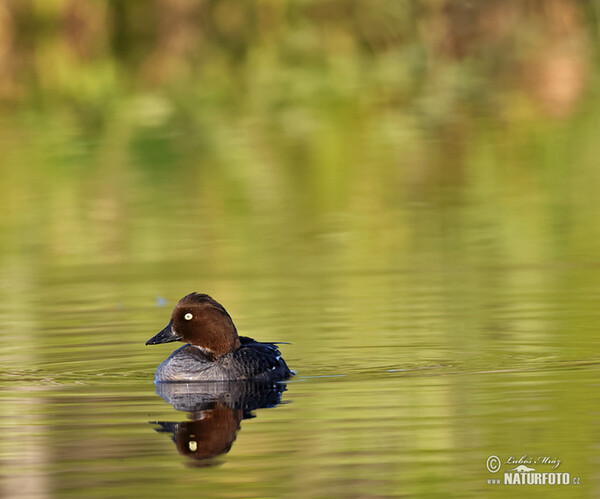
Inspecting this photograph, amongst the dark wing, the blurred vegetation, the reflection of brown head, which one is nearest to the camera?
the reflection of brown head

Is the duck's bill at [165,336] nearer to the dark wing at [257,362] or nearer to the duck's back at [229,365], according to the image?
the duck's back at [229,365]

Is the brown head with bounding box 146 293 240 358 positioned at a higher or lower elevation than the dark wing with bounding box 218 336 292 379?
higher

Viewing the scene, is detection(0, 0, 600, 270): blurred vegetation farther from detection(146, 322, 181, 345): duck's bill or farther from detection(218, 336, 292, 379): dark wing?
detection(218, 336, 292, 379): dark wing

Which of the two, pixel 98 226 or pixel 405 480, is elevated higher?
pixel 98 226

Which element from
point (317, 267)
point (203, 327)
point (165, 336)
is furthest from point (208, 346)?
point (317, 267)

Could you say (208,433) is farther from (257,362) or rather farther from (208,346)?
(208,346)

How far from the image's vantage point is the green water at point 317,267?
694cm

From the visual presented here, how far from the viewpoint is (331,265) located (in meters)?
12.0

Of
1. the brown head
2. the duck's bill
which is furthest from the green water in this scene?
the brown head

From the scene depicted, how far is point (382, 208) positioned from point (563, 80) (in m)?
13.4

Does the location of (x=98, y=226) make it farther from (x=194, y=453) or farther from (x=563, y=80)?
(x=563, y=80)

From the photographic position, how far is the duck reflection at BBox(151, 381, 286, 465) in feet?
23.6

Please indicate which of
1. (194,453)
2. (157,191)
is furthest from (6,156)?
(194,453)

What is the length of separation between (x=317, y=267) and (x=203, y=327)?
306 cm
